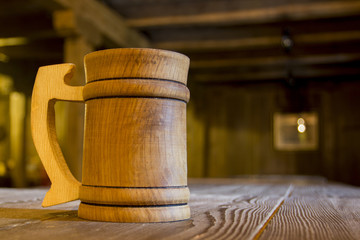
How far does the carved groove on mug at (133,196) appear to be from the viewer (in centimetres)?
71

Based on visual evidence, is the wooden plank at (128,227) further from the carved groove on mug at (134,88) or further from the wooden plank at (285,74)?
the wooden plank at (285,74)

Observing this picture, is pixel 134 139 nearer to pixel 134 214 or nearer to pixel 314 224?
pixel 134 214

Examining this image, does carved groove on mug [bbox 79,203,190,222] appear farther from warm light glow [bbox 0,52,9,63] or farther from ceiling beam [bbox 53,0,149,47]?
warm light glow [bbox 0,52,9,63]

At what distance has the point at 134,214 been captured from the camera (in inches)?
27.9

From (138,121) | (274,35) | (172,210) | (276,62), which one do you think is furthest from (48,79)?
(276,62)

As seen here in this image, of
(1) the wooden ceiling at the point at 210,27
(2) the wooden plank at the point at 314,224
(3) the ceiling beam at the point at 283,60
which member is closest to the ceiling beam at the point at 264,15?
(1) the wooden ceiling at the point at 210,27

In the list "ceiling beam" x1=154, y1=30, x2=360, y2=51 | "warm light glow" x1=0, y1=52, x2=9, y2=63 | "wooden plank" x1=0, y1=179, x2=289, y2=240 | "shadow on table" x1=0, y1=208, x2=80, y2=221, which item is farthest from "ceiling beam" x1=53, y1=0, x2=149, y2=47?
"wooden plank" x1=0, y1=179, x2=289, y2=240

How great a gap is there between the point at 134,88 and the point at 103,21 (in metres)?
4.12

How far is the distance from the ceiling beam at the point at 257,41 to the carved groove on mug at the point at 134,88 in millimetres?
5197

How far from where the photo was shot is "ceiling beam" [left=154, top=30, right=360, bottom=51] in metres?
5.62

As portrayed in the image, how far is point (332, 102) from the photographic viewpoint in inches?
351

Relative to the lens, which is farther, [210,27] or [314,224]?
[210,27]

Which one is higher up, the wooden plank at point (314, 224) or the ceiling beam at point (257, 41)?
the ceiling beam at point (257, 41)

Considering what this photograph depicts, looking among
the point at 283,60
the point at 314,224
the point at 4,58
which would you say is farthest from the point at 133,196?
the point at 4,58
